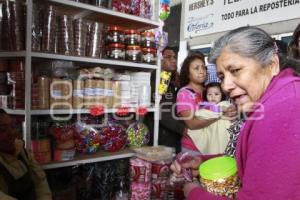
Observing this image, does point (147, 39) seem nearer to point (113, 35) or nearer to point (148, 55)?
point (148, 55)

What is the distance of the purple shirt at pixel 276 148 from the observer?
2.38 feet

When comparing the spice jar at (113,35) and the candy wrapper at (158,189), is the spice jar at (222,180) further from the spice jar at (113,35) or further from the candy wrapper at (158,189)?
the spice jar at (113,35)

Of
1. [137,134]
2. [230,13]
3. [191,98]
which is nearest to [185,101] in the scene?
[191,98]

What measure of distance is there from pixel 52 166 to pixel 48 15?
907mm

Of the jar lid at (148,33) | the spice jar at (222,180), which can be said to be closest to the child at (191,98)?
the jar lid at (148,33)

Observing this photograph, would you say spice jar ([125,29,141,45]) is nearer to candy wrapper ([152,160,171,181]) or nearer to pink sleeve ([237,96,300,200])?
candy wrapper ([152,160,171,181])

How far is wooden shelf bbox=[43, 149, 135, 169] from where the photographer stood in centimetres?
184

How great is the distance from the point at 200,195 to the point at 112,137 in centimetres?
127

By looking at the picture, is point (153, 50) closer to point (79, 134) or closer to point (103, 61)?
point (103, 61)

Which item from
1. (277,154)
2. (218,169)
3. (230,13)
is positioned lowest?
(218,169)

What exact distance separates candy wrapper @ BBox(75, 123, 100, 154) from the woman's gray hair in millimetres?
1338

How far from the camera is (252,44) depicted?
0.91m

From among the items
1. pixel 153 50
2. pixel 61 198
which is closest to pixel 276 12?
pixel 153 50

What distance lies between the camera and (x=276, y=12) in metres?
3.05
